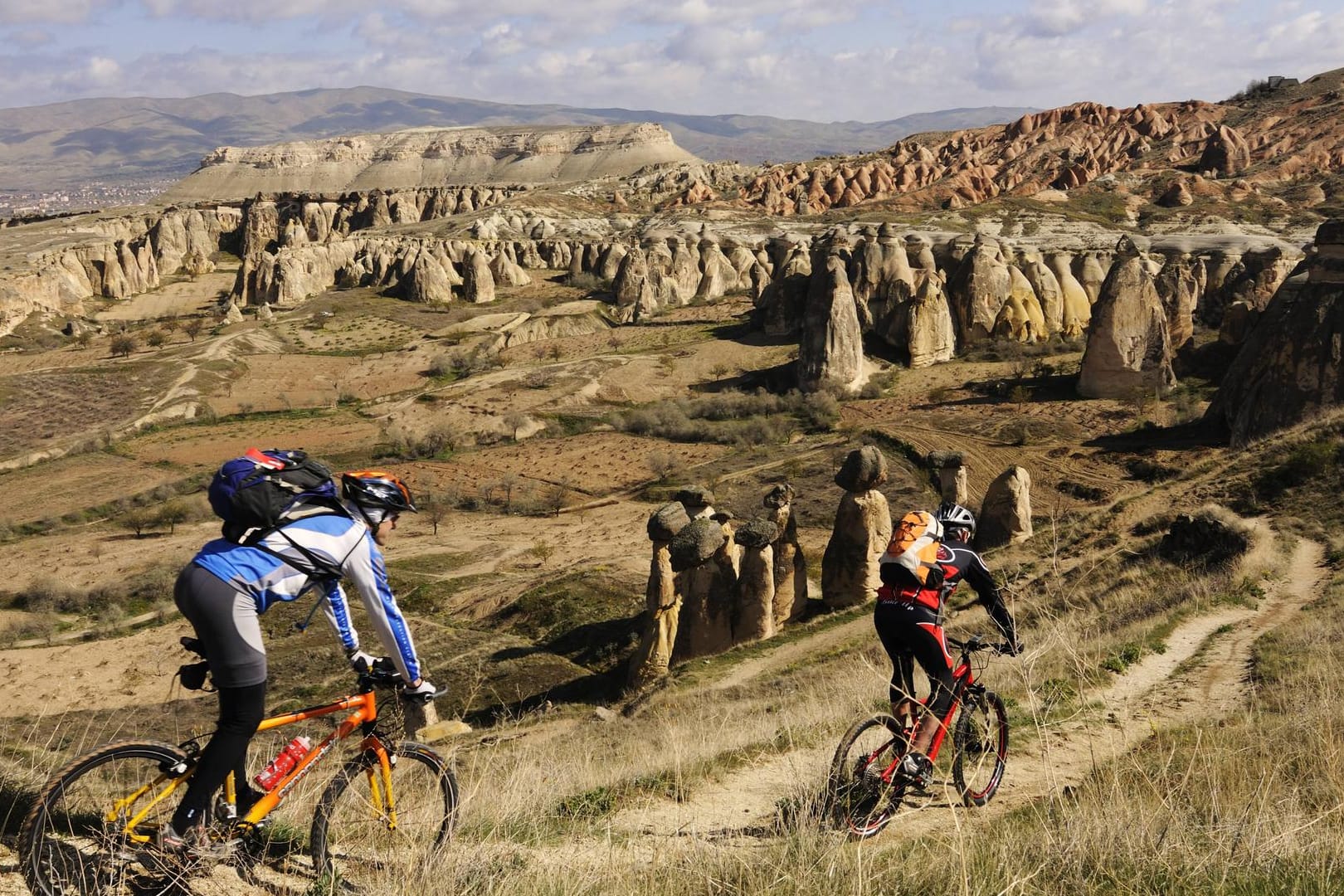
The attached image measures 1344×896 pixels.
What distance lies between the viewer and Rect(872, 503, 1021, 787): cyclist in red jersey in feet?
18.1

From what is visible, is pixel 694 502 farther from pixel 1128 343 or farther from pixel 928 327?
pixel 928 327

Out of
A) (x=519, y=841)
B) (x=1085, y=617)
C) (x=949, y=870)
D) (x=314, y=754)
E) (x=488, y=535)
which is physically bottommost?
(x=488, y=535)

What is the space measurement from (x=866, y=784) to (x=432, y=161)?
191 metres

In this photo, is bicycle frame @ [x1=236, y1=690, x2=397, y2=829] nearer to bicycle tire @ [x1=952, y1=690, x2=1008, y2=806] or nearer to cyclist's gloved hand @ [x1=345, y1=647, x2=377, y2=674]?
cyclist's gloved hand @ [x1=345, y1=647, x2=377, y2=674]

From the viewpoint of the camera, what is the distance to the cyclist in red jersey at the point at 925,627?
553cm

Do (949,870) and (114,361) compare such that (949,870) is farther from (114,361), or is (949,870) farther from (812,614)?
(114,361)

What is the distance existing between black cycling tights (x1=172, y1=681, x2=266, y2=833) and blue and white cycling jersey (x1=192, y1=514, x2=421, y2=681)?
38 centimetres

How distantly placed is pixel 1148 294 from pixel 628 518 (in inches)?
686

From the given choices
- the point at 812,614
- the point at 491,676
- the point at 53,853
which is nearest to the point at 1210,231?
the point at 812,614

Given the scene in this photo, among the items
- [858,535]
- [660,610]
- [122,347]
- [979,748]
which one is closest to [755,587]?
[660,610]

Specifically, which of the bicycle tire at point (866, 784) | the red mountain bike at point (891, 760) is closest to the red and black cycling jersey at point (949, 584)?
the red mountain bike at point (891, 760)

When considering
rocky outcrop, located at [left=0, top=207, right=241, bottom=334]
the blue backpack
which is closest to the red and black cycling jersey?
the blue backpack

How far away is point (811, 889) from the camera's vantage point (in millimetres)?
4039

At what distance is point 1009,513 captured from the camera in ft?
60.5
